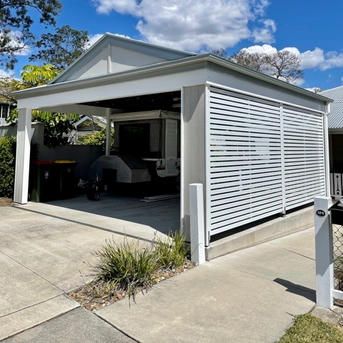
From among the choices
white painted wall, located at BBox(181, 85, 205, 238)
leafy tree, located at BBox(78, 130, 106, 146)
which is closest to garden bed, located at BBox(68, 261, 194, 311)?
white painted wall, located at BBox(181, 85, 205, 238)

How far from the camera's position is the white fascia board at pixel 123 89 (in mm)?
5334

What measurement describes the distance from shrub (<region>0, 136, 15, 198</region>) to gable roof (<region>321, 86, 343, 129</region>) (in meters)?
10.5

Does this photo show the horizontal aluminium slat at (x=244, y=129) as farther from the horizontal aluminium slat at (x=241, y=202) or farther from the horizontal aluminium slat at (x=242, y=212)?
the horizontal aluminium slat at (x=242, y=212)

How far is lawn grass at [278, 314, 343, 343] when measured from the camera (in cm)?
279

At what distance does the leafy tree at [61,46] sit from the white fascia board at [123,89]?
1544 centimetres

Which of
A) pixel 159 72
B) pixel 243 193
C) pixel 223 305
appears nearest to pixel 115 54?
pixel 159 72

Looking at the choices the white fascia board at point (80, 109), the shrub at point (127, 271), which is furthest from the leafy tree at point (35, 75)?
the shrub at point (127, 271)

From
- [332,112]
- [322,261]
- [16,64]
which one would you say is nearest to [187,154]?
[322,261]

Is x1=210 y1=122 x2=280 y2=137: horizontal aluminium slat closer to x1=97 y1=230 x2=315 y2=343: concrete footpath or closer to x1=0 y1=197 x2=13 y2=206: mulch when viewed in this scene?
x1=97 y1=230 x2=315 y2=343: concrete footpath

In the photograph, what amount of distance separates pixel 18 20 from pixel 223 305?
20798 mm

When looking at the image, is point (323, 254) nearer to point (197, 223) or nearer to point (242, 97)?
point (197, 223)

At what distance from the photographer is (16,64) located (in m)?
19.9

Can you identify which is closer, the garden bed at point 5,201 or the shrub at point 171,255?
the shrub at point 171,255

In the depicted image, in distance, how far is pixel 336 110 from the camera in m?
13.2
